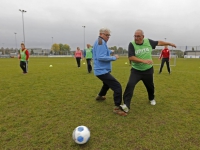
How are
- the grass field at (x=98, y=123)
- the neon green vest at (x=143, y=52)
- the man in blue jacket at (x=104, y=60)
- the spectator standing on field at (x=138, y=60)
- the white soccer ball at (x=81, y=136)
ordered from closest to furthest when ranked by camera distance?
the white soccer ball at (x=81, y=136)
the grass field at (x=98, y=123)
the man in blue jacket at (x=104, y=60)
the spectator standing on field at (x=138, y=60)
the neon green vest at (x=143, y=52)

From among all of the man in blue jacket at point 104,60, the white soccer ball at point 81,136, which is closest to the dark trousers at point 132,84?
the man in blue jacket at point 104,60

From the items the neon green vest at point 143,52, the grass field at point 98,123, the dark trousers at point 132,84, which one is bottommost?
the grass field at point 98,123

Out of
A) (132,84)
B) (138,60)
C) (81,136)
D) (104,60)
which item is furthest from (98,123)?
(138,60)

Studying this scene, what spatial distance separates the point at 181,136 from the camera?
2.94 metres

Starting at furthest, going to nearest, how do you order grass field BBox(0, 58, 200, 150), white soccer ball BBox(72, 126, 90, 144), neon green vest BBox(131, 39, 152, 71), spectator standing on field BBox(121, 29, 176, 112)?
neon green vest BBox(131, 39, 152, 71) → spectator standing on field BBox(121, 29, 176, 112) → grass field BBox(0, 58, 200, 150) → white soccer ball BBox(72, 126, 90, 144)

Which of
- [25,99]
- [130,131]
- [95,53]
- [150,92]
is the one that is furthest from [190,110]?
[25,99]

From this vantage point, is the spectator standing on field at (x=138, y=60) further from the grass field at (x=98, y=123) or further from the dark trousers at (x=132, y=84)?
the grass field at (x=98, y=123)

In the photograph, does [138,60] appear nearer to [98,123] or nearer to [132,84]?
[132,84]

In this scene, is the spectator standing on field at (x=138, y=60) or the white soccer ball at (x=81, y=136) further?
the spectator standing on field at (x=138, y=60)

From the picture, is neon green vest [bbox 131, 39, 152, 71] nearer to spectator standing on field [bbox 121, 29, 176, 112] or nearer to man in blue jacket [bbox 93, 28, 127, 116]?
spectator standing on field [bbox 121, 29, 176, 112]

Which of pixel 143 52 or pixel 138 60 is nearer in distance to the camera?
pixel 138 60

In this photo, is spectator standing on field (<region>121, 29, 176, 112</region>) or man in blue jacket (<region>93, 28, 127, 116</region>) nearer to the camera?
man in blue jacket (<region>93, 28, 127, 116</region>)

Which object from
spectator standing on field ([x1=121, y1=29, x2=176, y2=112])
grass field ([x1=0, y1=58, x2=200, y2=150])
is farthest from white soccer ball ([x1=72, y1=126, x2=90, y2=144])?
spectator standing on field ([x1=121, y1=29, x2=176, y2=112])

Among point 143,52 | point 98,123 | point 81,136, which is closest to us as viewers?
point 81,136
